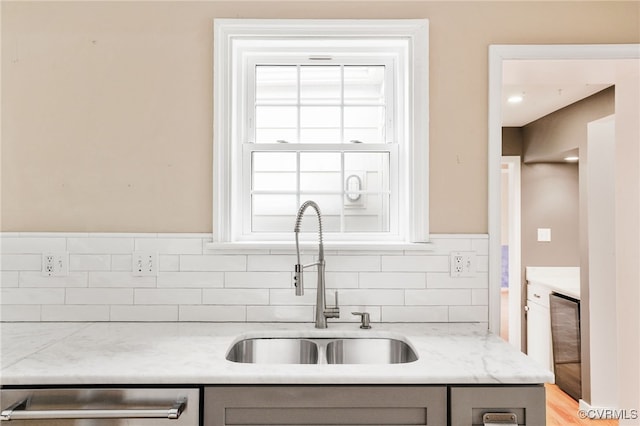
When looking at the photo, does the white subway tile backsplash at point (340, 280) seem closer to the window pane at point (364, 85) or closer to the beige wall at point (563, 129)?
the window pane at point (364, 85)

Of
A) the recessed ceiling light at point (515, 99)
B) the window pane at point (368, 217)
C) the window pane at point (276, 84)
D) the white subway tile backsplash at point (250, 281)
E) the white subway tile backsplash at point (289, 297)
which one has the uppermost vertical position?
the recessed ceiling light at point (515, 99)

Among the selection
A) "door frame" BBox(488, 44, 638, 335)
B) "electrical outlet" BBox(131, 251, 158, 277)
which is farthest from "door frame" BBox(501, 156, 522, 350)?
"electrical outlet" BBox(131, 251, 158, 277)

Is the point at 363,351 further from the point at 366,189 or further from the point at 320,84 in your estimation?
the point at 320,84

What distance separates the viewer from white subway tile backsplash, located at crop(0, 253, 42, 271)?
1.90 metres

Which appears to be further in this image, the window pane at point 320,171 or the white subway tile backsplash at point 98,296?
the window pane at point 320,171

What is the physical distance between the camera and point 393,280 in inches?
74.8

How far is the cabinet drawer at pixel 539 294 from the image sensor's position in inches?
157

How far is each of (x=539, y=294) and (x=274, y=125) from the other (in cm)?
335

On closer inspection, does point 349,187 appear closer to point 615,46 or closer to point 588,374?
point 615,46

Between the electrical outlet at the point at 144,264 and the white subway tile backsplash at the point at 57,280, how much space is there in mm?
228

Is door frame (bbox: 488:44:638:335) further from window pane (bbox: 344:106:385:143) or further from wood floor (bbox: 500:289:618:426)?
wood floor (bbox: 500:289:618:426)

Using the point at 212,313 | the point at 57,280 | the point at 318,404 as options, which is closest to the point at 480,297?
the point at 318,404

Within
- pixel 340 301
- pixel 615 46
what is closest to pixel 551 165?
pixel 615 46

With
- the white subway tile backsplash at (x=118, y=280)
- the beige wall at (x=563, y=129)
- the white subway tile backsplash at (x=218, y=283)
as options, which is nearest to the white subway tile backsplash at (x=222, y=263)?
the white subway tile backsplash at (x=218, y=283)
